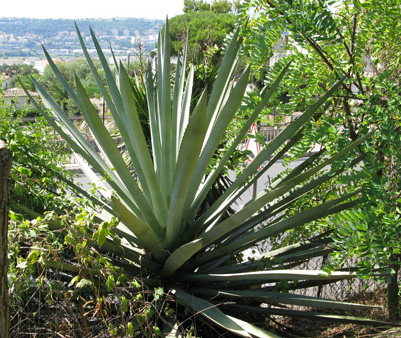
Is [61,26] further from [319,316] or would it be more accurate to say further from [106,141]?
[319,316]

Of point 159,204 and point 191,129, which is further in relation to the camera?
point 159,204

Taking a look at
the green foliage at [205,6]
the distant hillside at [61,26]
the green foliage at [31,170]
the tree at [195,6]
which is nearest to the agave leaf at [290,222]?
the green foliage at [31,170]

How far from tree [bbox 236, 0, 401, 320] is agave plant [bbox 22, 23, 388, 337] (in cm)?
16

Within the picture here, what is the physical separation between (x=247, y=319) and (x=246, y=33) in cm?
204

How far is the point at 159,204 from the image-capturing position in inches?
108

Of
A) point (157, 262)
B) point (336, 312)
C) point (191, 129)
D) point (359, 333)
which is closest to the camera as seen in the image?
point (191, 129)

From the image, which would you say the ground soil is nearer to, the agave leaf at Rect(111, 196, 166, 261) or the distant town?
the agave leaf at Rect(111, 196, 166, 261)

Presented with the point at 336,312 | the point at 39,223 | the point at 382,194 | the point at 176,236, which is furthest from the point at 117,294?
the point at 336,312

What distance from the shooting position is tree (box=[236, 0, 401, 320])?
2.13 m

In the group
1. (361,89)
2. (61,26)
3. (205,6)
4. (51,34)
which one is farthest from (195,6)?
(61,26)

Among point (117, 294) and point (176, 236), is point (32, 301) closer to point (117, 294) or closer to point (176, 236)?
point (117, 294)

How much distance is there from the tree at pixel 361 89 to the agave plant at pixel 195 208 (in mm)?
161

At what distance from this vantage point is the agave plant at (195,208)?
2371 mm

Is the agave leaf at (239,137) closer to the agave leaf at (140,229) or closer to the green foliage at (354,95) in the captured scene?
the green foliage at (354,95)
